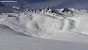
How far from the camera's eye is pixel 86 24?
70.8 feet

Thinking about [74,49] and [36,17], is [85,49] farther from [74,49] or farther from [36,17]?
[36,17]

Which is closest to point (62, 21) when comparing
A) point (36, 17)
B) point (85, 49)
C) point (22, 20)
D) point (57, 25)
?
point (57, 25)

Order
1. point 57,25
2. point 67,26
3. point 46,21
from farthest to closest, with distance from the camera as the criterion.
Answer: point 46,21, point 57,25, point 67,26

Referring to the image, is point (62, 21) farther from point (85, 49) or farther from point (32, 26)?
point (85, 49)

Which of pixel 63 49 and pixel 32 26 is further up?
pixel 63 49

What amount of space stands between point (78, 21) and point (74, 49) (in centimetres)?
2032

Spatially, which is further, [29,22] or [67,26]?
[29,22]

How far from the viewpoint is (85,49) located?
531 cm

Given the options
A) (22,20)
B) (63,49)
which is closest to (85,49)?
(63,49)

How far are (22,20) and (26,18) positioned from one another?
1.50 m

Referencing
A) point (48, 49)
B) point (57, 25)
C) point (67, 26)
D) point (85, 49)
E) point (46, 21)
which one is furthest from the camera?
point (46, 21)

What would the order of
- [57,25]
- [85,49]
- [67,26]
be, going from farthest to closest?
[57,25] < [67,26] < [85,49]

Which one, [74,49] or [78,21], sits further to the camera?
[78,21]

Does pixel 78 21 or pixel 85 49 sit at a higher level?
pixel 85 49
